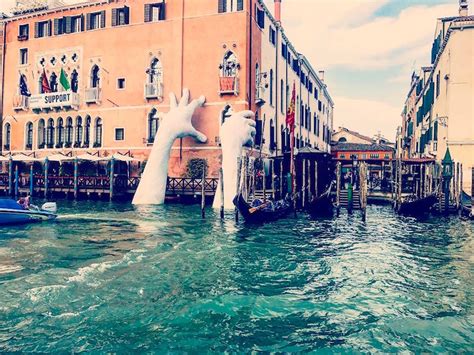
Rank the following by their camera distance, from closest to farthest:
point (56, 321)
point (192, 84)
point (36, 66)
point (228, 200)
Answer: point (56, 321), point (228, 200), point (192, 84), point (36, 66)

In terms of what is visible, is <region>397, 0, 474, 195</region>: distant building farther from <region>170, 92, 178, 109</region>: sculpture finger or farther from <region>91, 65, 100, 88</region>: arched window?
<region>91, 65, 100, 88</region>: arched window

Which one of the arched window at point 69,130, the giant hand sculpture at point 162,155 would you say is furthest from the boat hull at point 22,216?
the arched window at point 69,130

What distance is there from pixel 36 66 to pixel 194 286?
28.6m

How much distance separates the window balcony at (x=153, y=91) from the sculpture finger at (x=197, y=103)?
9.70 ft

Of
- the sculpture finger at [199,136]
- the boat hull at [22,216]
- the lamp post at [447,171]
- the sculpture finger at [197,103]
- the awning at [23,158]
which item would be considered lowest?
the boat hull at [22,216]

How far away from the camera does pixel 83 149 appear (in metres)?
29.0

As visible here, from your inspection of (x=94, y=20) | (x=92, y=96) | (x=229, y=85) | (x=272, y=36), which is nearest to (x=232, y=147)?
(x=229, y=85)

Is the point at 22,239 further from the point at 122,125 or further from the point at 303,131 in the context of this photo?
the point at 303,131

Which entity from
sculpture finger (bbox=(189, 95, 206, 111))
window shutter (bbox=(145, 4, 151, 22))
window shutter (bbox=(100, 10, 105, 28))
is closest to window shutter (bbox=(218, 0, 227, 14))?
window shutter (bbox=(145, 4, 151, 22))

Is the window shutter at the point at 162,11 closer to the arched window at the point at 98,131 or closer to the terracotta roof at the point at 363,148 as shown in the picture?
the arched window at the point at 98,131

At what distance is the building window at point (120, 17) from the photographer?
93.0 ft

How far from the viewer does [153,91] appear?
2712cm

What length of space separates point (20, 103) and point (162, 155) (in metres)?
14.4

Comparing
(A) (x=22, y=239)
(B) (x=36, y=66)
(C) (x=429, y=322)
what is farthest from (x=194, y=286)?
(B) (x=36, y=66)
